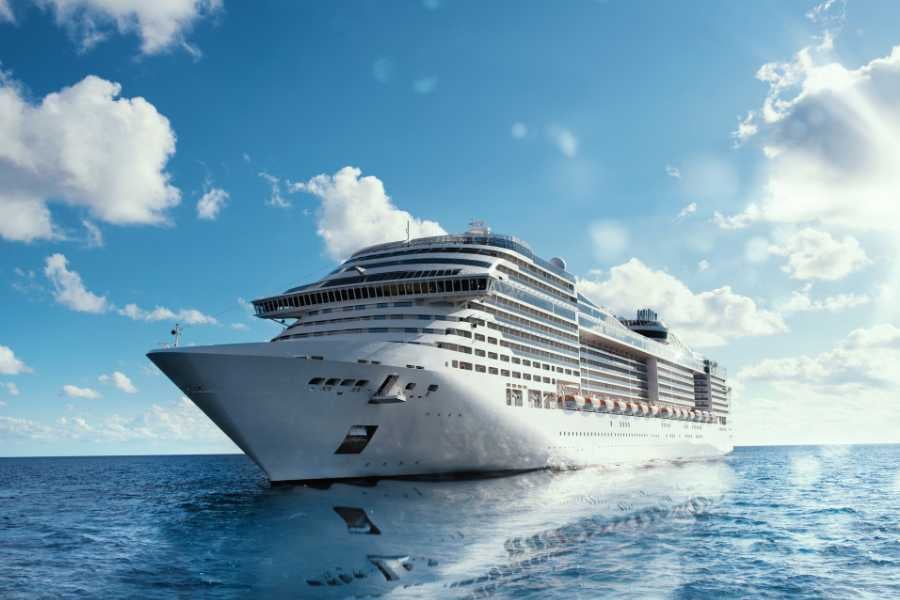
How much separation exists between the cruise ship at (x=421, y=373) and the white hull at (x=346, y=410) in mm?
68

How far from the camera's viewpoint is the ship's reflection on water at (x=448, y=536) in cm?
1560

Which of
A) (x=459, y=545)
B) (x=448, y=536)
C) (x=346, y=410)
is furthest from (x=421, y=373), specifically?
(x=459, y=545)

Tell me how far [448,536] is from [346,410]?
37.9 feet

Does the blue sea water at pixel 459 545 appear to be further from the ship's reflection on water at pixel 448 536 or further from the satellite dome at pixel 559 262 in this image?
the satellite dome at pixel 559 262

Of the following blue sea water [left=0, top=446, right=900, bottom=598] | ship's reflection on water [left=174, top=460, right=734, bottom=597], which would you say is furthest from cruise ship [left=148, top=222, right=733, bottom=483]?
blue sea water [left=0, top=446, right=900, bottom=598]

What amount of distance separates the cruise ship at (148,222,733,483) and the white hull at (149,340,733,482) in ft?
0.22

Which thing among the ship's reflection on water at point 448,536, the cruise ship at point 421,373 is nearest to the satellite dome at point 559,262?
the cruise ship at point 421,373

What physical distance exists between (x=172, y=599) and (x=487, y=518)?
41.1 ft

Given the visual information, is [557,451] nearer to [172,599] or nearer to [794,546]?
[794,546]

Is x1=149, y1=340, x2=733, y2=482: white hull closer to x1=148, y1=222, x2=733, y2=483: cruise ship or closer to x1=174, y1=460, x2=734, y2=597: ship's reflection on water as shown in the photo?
x1=148, y1=222, x2=733, y2=483: cruise ship

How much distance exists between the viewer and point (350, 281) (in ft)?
134

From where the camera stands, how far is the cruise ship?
1182 inches

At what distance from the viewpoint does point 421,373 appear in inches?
1288

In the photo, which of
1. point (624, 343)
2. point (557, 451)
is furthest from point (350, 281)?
point (624, 343)
